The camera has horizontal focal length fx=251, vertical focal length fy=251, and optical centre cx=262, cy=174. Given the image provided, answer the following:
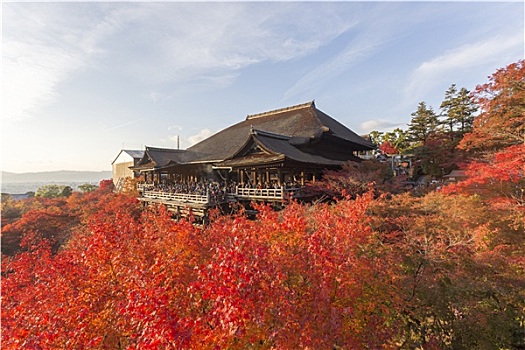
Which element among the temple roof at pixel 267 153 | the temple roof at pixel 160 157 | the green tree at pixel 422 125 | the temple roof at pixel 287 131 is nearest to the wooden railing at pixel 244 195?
the temple roof at pixel 267 153

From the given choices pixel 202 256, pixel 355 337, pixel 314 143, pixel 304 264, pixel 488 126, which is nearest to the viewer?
pixel 355 337

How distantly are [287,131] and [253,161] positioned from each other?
8.33 metres

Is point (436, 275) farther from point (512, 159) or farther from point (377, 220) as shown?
point (512, 159)

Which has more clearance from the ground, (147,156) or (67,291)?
(147,156)

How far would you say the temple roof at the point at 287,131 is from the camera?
2220cm

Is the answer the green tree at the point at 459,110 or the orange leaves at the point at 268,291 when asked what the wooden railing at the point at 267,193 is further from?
the green tree at the point at 459,110

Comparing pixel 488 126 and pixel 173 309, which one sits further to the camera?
pixel 488 126

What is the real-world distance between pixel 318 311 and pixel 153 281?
3.33 m

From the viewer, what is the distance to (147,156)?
26.8m

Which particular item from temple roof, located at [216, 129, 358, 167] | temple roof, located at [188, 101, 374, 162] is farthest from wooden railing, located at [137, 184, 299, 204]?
temple roof, located at [188, 101, 374, 162]

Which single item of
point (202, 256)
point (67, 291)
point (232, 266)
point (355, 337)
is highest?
point (232, 266)

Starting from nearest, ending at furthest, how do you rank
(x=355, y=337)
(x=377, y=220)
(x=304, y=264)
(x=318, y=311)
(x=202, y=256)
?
(x=318, y=311) < (x=355, y=337) < (x=304, y=264) < (x=202, y=256) < (x=377, y=220)

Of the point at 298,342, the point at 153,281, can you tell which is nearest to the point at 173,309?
the point at 153,281

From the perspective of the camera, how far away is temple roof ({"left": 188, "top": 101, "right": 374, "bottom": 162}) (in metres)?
22.2
